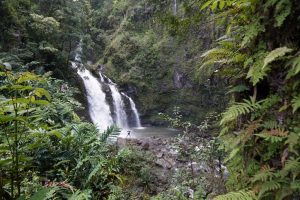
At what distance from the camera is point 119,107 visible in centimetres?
2111

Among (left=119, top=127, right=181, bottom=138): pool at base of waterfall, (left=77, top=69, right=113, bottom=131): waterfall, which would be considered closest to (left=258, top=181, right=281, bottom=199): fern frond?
(left=119, top=127, right=181, bottom=138): pool at base of waterfall

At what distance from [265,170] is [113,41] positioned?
88.6ft

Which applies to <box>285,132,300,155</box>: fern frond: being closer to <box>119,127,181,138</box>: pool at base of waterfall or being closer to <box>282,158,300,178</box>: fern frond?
<box>282,158,300,178</box>: fern frond

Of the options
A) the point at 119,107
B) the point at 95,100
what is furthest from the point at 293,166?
the point at 119,107

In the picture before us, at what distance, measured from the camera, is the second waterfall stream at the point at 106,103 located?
64.4ft

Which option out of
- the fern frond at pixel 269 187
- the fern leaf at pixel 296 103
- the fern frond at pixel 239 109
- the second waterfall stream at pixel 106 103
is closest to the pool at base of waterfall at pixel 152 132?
the second waterfall stream at pixel 106 103

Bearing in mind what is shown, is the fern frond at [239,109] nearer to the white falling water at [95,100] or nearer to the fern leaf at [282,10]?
the fern leaf at [282,10]

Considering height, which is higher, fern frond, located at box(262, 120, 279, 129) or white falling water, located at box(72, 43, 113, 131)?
white falling water, located at box(72, 43, 113, 131)

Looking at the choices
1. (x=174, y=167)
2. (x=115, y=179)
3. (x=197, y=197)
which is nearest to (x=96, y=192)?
(x=115, y=179)

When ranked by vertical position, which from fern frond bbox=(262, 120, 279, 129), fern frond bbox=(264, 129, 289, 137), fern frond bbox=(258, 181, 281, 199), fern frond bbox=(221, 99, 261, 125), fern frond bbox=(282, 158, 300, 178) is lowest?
fern frond bbox=(258, 181, 281, 199)

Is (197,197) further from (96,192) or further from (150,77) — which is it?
(150,77)

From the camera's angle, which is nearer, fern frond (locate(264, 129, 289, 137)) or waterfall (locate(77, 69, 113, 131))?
fern frond (locate(264, 129, 289, 137))

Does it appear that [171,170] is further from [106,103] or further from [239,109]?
[106,103]

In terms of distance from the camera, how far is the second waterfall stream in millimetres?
19628
